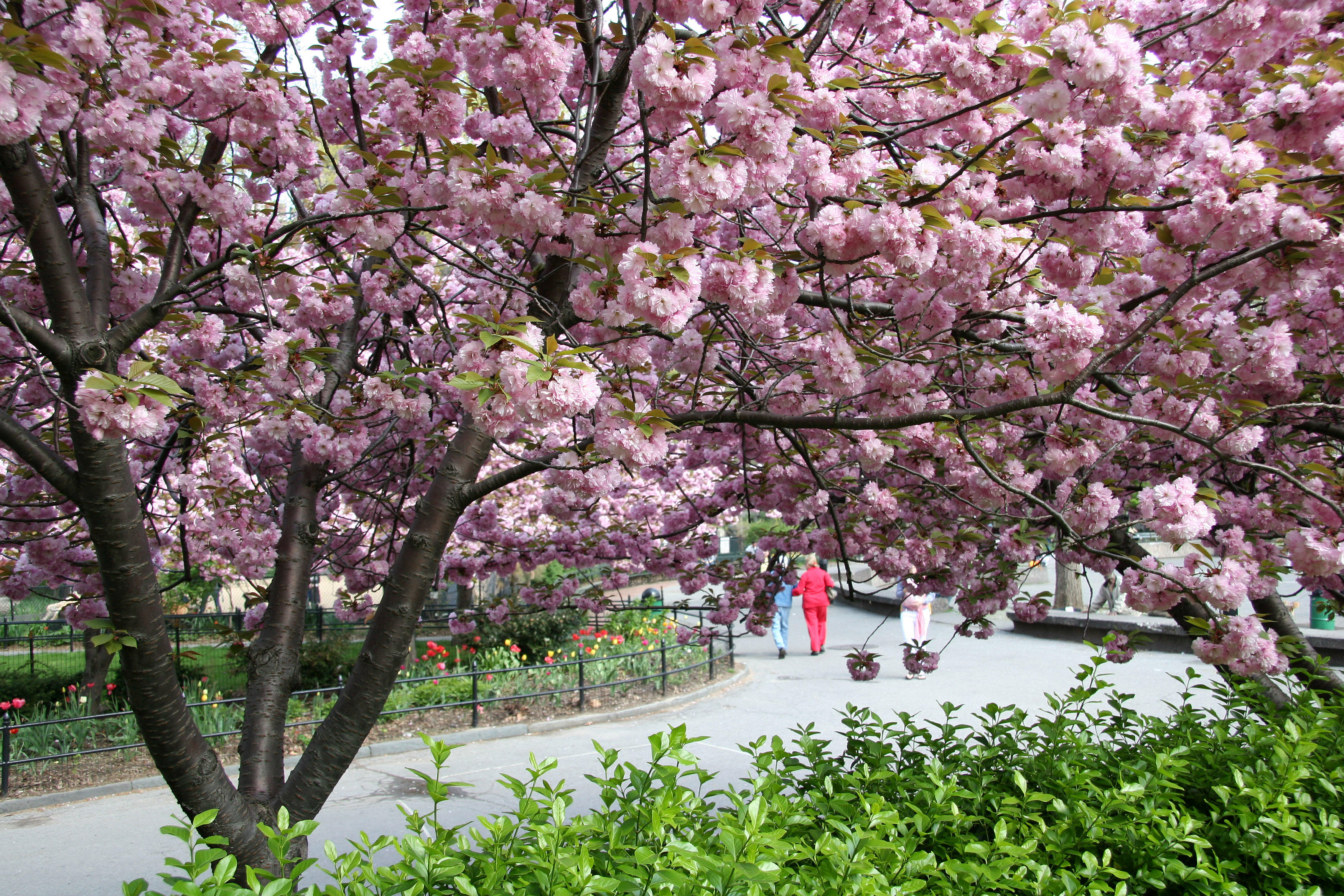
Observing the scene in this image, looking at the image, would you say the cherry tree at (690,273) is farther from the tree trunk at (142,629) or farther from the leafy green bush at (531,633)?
the leafy green bush at (531,633)

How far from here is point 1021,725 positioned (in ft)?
11.1

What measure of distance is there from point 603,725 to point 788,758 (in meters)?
6.80

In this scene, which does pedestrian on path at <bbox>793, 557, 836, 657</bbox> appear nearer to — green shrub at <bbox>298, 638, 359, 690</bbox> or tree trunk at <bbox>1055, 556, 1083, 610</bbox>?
tree trunk at <bbox>1055, 556, 1083, 610</bbox>

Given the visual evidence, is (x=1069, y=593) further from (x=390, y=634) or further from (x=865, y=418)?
(x=390, y=634)

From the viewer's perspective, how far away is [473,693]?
29.3 ft

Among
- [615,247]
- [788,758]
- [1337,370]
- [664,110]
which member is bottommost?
[788,758]

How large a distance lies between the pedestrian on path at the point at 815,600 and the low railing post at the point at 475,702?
215 inches

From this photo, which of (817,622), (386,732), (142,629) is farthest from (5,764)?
(817,622)

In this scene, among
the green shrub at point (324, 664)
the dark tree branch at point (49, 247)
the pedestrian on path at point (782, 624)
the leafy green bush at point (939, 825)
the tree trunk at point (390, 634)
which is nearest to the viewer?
the leafy green bush at point (939, 825)

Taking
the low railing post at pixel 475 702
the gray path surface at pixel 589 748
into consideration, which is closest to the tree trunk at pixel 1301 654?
the gray path surface at pixel 589 748

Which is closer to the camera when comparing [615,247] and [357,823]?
[615,247]

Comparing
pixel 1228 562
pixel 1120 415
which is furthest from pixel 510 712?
pixel 1120 415

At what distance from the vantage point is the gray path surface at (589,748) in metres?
5.68

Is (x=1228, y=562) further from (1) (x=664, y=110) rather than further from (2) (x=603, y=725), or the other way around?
(2) (x=603, y=725)
